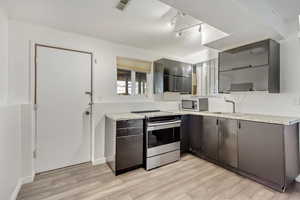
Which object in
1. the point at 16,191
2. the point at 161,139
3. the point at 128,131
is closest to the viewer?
the point at 16,191

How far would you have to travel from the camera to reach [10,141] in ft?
5.50

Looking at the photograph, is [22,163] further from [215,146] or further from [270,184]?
[270,184]

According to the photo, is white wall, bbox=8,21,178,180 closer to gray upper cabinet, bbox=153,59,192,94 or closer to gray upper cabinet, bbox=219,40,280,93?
gray upper cabinet, bbox=153,59,192,94

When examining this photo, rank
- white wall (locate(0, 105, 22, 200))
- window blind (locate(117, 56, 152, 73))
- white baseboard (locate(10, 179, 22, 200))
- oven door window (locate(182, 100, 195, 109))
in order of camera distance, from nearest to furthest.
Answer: white wall (locate(0, 105, 22, 200)), white baseboard (locate(10, 179, 22, 200)), window blind (locate(117, 56, 152, 73)), oven door window (locate(182, 100, 195, 109))

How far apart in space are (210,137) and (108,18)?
8.59 ft

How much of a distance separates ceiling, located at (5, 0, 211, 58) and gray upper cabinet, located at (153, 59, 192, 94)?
1.73 ft

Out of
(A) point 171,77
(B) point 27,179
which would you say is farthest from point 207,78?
(B) point 27,179

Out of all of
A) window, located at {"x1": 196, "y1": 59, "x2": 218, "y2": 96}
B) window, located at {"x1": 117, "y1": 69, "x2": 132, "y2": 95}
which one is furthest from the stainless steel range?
window, located at {"x1": 196, "y1": 59, "x2": 218, "y2": 96}

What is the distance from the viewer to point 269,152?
1.91 meters

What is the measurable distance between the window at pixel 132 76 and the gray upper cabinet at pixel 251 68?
1.63 meters

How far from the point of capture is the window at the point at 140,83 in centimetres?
328

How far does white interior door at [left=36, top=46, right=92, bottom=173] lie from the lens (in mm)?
2242

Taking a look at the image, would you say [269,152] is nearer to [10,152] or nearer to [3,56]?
[10,152]

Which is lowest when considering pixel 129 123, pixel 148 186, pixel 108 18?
pixel 148 186
